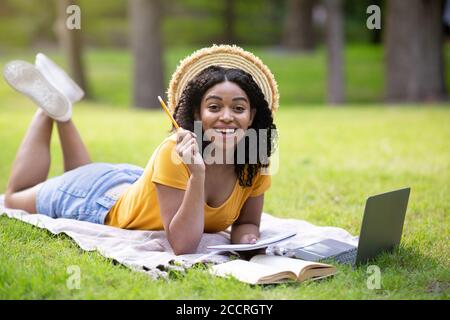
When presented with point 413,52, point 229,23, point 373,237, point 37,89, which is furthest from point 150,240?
point 229,23

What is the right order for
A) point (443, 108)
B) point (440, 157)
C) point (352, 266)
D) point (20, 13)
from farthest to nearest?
point (20, 13) < point (443, 108) < point (440, 157) < point (352, 266)

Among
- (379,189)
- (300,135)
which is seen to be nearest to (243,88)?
(379,189)

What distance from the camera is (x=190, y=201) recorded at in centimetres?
357

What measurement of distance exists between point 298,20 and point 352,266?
19828 millimetres

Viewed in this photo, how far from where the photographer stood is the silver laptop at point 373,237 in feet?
11.8

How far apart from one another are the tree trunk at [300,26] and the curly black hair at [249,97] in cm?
1896

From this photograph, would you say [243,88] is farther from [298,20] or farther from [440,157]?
[298,20]

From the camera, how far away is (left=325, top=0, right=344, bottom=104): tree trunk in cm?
1548

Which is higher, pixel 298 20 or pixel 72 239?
pixel 298 20

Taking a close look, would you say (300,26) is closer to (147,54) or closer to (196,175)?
(147,54)

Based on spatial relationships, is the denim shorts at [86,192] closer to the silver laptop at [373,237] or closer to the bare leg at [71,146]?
the bare leg at [71,146]

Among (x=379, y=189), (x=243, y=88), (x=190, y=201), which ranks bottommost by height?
(x=379, y=189)

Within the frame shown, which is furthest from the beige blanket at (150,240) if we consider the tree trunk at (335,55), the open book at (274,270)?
the tree trunk at (335,55)
